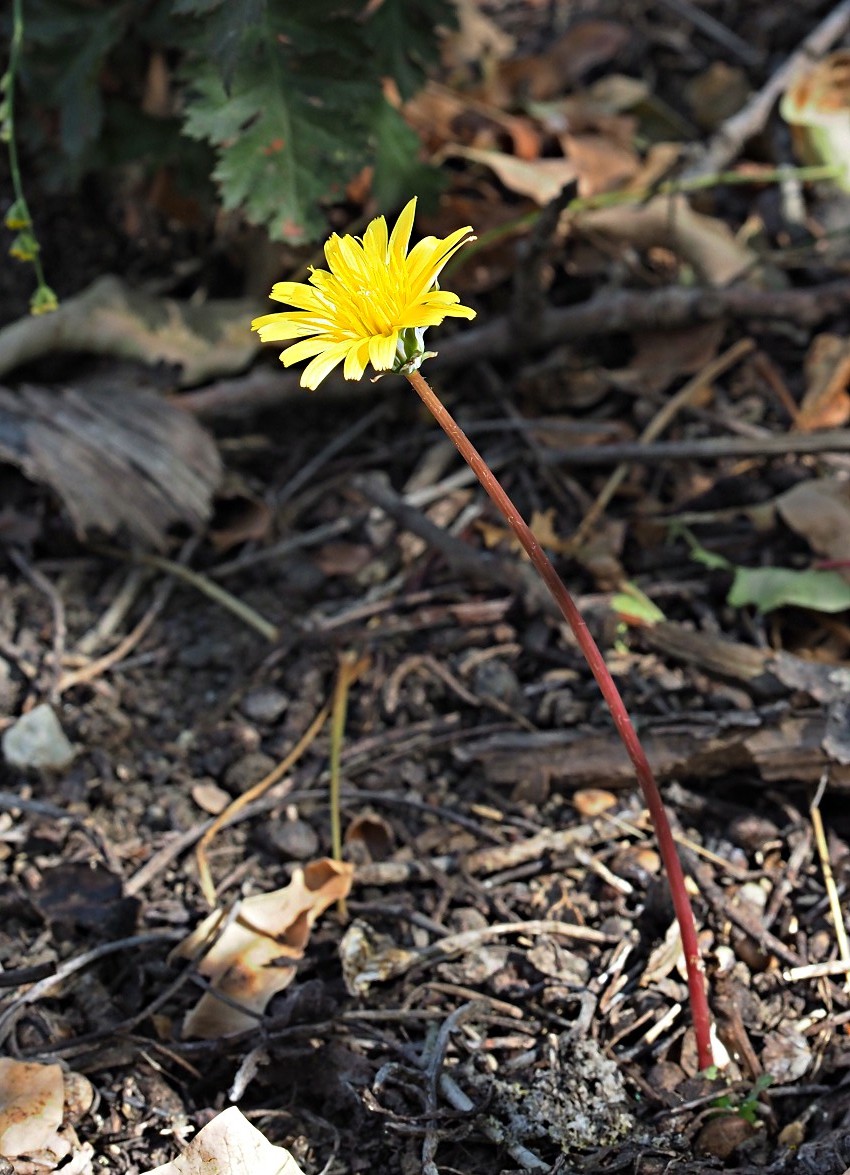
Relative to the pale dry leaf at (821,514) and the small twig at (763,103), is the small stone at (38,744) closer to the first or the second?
the pale dry leaf at (821,514)

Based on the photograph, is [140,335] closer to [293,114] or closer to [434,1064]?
[293,114]

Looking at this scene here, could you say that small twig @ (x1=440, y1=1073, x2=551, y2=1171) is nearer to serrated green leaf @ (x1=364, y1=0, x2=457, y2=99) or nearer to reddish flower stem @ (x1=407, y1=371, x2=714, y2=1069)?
reddish flower stem @ (x1=407, y1=371, x2=714, y2=1069)

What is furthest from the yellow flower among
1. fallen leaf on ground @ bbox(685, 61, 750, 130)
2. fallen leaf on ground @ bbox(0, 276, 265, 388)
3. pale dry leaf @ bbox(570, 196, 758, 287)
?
fallen leaf on ground @ bbox(685, 61, 750, 130)

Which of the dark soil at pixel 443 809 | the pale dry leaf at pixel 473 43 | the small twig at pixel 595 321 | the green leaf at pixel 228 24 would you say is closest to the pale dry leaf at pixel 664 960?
the dark soil at pixel 443 809

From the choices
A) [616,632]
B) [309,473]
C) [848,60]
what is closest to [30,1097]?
[616,632]

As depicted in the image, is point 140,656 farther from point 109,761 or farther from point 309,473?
point 309,473
